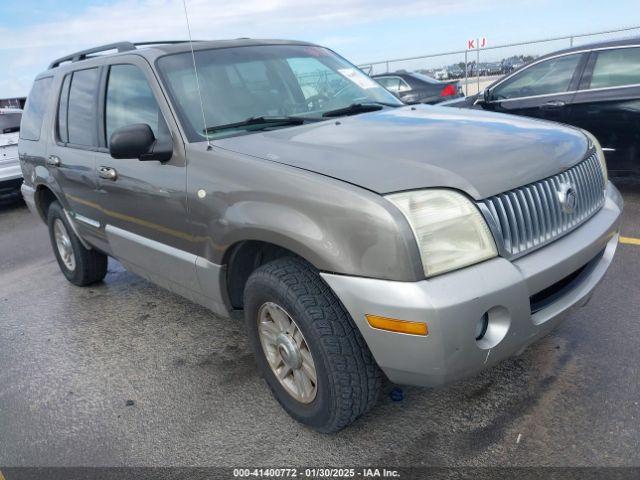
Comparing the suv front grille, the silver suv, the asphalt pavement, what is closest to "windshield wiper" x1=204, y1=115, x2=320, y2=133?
the silver suv

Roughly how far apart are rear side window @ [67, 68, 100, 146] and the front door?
0.53 feet

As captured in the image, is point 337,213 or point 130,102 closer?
point 337,213

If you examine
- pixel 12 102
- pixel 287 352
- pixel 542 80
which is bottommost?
pixel 287 352

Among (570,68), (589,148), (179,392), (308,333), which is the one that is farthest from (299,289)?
(570,68)

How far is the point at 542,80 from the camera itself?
6.47 m

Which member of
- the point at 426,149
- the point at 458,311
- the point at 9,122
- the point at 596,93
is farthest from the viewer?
the point at 9,122

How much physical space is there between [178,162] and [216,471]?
1.52 metres

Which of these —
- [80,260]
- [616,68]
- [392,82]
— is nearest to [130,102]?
[80,260]

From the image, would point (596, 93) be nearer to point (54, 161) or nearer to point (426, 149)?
point (426, 149)

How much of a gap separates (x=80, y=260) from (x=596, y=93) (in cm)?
535

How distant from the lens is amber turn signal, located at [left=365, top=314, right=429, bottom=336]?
2.03m

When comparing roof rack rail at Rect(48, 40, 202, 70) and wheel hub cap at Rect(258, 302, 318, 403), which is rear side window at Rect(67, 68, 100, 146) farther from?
wheel hub cap at Rect(258, 302, 318, 403)

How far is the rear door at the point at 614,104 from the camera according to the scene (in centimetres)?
571

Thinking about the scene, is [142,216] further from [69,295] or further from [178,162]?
[69,295]
